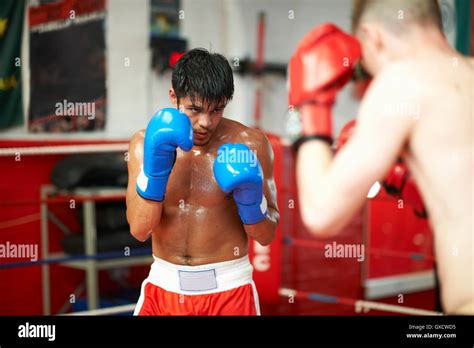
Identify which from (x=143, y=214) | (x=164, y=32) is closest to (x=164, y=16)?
(x=164, y=32)

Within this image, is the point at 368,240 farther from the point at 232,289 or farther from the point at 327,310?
the point at 232,289

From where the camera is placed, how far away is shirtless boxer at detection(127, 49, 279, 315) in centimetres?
134

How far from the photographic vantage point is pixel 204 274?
1.43 meters

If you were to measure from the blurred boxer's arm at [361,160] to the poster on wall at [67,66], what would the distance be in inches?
60.2

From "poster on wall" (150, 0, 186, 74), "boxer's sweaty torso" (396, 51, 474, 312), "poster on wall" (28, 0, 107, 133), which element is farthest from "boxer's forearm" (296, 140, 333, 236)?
"poster on wall" (150, 0, 186, 74)

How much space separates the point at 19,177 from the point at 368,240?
196 centimetres

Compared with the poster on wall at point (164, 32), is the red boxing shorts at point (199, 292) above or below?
below

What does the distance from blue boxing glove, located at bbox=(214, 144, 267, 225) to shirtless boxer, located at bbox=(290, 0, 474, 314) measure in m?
0.16

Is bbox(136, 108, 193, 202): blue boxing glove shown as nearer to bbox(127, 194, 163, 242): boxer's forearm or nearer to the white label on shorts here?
bbox(127, 194, 163, 242): boxer's forearm

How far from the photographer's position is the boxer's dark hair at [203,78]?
1321 millimetres

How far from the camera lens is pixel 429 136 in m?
1.02

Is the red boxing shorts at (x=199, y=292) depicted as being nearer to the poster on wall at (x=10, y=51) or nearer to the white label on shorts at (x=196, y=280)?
the white label on shorts at (x=196, y=280)

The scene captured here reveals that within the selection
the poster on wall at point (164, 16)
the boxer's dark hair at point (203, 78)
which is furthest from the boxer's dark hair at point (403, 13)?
the poster on wall at point (164, 16)
